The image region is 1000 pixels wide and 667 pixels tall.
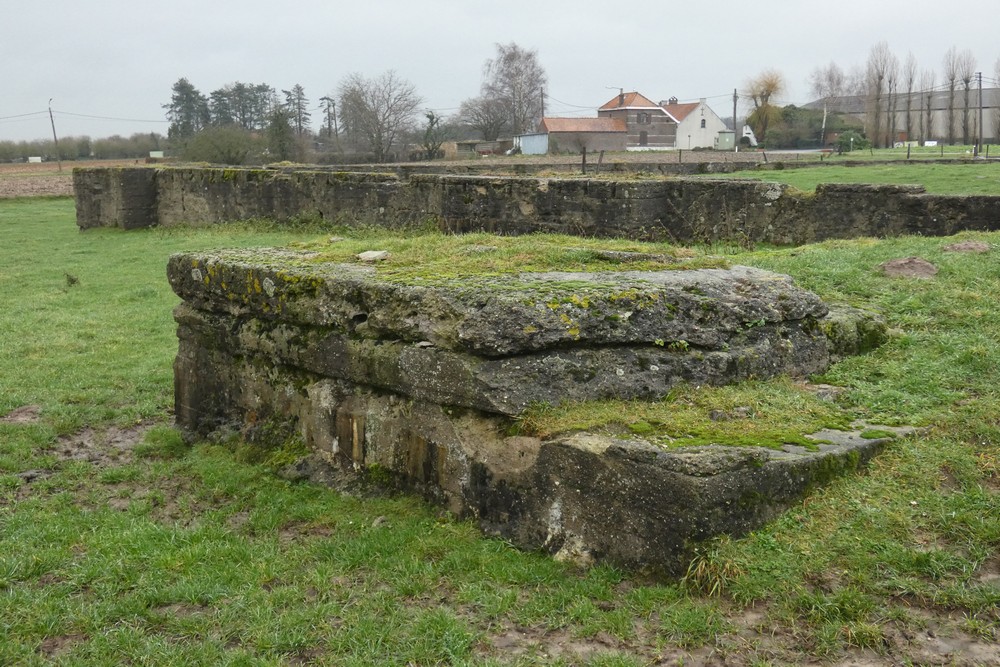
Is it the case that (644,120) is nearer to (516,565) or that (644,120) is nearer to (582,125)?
(582,125)

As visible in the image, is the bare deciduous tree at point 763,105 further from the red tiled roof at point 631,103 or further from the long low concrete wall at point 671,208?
the long low concrete wall at point 671,208

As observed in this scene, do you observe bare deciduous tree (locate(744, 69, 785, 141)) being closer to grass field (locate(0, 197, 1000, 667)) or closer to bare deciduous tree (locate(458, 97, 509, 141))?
bare deciduous tree (locate(458, 97, 509, 141))

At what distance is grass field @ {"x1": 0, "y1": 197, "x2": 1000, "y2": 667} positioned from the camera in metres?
3.45

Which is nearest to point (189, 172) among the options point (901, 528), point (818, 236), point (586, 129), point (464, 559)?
point (818, 236)

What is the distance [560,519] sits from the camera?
4.27 metres

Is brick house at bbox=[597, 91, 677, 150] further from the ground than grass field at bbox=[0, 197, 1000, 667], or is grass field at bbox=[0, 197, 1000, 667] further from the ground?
brick house at bbox=[597, 91, 677, 150]

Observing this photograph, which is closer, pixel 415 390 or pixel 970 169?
pixel 415 390

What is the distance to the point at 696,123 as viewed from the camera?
263ft

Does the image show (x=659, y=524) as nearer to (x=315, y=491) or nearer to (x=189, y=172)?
(x=315, y=491)

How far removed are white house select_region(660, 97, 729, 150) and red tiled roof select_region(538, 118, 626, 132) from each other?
6900 millimetres

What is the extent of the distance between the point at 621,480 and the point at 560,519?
42cm

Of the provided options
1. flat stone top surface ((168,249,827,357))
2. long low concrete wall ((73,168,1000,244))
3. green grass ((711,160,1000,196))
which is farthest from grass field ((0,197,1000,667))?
green grass ((711,160,1000,196))

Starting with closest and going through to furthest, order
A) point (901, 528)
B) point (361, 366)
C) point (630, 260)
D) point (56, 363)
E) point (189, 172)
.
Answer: point (901, 528) → point (361, 366) → point (630, 260) → point (56, 363) → point (189, 172)

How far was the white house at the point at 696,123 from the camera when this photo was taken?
7938 cm
